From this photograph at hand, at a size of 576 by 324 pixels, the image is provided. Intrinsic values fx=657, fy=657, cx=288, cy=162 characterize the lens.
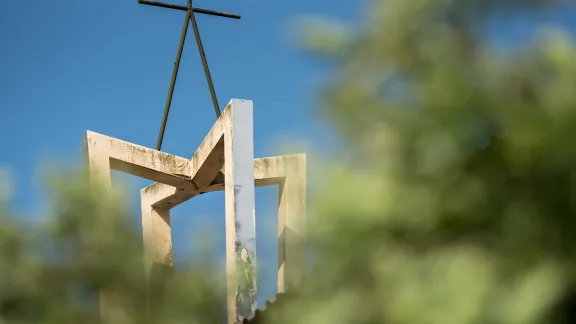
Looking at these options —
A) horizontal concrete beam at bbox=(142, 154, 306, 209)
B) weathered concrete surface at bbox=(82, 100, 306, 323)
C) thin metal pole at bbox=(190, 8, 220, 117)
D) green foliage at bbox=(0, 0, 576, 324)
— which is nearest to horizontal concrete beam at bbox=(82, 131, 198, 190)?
weathered concrete surface at bbox=(82, 100, 306, 323)

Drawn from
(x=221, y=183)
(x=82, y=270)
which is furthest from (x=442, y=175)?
(x=221, y=183)

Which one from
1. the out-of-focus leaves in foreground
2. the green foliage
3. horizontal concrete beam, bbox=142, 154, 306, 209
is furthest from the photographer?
horizontal concrete beam, bbox=142, 154, 306, 209

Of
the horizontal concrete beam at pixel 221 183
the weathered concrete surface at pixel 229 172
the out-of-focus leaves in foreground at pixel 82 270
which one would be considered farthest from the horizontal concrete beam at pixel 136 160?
the out-of-focus leaves in foreground at pixel 82 270

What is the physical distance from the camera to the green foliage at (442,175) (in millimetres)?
1441

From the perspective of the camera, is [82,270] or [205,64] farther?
[205,64]

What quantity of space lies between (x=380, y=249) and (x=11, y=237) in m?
1.46

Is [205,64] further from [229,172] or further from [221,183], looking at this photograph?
[229,172]

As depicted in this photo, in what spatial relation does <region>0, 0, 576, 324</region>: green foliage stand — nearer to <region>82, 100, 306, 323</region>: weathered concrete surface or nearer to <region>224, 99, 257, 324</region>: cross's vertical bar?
<region>82, 100, 306, 323</region>: weathered concrete surface

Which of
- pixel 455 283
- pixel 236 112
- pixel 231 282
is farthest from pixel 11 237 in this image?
pixel 236 112

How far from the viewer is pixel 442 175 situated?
1.50m

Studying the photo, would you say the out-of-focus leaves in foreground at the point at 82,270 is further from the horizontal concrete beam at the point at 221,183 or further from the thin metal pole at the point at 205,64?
the thin metal pole at the point at 205,64

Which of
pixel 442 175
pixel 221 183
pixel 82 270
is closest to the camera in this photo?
pixel 442 175

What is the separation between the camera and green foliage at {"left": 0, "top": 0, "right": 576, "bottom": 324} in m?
1.44

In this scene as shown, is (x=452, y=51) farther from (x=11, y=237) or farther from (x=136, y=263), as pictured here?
(x=11, y=237)
